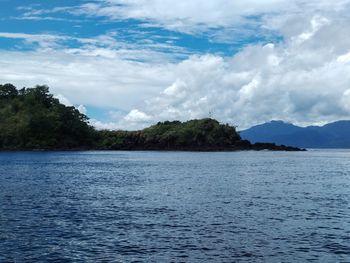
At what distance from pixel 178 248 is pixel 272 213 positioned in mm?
19436

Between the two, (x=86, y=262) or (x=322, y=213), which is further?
(x=322, y=213)

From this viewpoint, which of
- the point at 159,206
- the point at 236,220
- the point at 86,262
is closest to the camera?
the point at 86,262

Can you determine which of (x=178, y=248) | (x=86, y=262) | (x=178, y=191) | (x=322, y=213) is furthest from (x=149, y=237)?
(x=178, y=191)

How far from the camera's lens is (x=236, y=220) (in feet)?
154

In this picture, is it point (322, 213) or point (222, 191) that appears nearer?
point (322, 213)

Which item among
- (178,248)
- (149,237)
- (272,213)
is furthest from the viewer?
(272,213)

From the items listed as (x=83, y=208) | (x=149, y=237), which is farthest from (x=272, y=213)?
(x=83, y=208)

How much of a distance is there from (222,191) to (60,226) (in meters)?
35.5

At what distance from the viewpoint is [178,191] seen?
236 ft

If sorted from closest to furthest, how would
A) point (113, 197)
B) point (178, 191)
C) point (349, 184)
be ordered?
point (113, 197) < point (178, 191) < point (349, 184)

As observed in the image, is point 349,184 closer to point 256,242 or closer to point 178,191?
point 178,191

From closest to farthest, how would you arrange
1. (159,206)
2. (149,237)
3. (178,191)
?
(149,237) → (159,206) → (178,191)

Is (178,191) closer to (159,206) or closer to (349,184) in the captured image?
(159,206)

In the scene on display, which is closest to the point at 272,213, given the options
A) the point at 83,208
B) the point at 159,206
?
the point at 159,206
